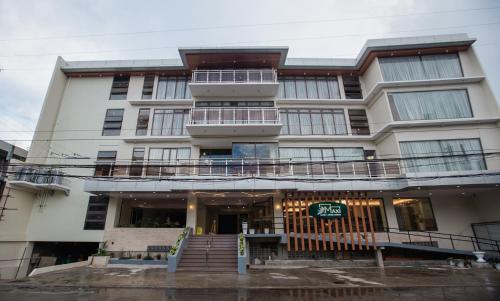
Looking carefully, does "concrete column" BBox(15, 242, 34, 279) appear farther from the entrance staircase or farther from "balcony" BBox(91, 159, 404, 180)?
the entrance staircase

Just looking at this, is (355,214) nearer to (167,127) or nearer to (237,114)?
(237,114)

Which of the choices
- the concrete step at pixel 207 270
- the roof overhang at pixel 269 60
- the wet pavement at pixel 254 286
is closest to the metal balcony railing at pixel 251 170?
the concrete step at pixel 207 270

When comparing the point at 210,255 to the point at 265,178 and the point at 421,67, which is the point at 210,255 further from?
the point at 421,67

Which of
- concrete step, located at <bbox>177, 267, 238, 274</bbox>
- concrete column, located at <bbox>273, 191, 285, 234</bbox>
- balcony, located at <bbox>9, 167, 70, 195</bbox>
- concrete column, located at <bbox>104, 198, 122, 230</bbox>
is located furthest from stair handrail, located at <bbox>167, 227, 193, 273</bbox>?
balcony, located at <bbox>9, 167, 70, 195</bbox>

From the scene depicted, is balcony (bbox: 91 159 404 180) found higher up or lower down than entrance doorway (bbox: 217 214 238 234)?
higher up

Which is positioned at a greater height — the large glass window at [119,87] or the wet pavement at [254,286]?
the large glass window at [119,87]

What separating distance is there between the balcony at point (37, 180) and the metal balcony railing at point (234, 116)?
1026 centimetres

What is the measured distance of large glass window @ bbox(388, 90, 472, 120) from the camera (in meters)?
16.7

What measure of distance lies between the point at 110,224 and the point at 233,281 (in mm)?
11147

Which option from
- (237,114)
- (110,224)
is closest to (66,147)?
(110,224)

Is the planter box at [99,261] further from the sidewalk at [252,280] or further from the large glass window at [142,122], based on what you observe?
the large glass window at [142,122]

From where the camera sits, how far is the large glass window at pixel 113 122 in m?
19.2

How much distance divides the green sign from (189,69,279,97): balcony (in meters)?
9.51

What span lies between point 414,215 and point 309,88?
12378 millimetres
